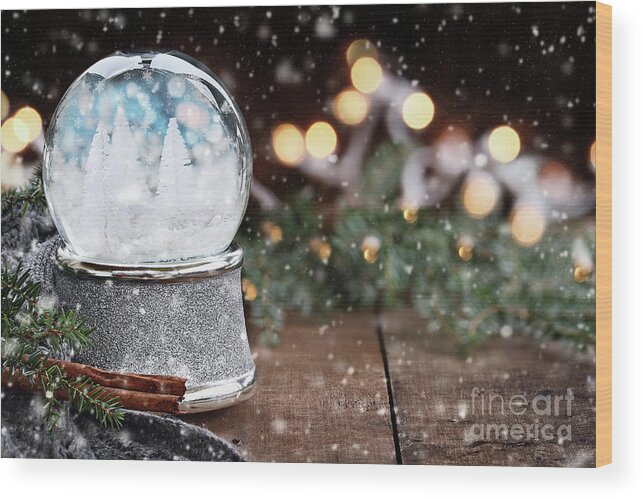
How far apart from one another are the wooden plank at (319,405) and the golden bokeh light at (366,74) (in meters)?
0.51

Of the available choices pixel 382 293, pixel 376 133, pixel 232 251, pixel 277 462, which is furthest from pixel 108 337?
pixel 376 133

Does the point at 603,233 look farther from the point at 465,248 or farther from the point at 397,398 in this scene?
the point at 397,398

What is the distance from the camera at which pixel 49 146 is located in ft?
6.54

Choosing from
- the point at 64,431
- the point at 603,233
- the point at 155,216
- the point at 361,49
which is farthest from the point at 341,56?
the point at 64,431

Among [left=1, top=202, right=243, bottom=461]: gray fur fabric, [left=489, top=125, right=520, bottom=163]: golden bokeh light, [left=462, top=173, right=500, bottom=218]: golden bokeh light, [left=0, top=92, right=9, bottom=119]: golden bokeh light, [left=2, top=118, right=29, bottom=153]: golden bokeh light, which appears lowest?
[left=1, top=202, right=243, bottom=461]: gray fur fabric

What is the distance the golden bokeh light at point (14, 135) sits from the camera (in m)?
2.04

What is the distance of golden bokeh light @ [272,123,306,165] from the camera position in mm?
1999

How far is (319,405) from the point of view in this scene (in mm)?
1994

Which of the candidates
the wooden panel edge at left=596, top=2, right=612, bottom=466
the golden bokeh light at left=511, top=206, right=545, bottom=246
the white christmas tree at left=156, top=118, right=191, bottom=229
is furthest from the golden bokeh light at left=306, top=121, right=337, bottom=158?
the wooden panel edge at left=596, top=2, right=612, bottom=466

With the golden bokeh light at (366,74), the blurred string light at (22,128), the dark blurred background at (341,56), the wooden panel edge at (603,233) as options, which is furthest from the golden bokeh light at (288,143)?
the wooden panel edge at (603,233)

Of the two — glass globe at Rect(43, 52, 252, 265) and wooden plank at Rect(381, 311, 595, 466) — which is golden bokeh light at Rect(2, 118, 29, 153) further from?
wooden plank at Rect(381, 311, 595, 466)

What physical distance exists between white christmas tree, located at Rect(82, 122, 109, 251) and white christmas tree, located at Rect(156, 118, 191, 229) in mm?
127

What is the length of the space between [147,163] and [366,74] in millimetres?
516

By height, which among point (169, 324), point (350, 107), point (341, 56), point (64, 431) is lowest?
point (64, 431)
